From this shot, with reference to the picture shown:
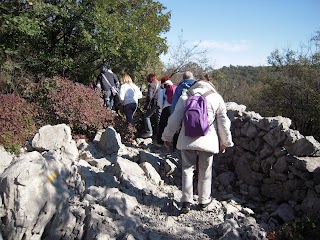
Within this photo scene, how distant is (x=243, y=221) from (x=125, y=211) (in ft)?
5.22

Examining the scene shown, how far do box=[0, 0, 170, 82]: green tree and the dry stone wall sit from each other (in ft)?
→ 13.2

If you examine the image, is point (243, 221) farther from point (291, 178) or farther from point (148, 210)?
point (291, 178)

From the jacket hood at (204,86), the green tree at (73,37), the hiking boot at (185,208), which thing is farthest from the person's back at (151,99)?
the hiking boot at (185,208)

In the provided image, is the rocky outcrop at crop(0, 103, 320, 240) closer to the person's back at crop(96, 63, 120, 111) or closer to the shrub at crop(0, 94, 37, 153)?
the shrub at crop(0, 94, 37, 153)

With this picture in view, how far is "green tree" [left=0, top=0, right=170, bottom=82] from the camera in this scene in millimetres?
8258

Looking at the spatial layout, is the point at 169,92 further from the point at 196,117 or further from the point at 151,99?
the point at 196,117

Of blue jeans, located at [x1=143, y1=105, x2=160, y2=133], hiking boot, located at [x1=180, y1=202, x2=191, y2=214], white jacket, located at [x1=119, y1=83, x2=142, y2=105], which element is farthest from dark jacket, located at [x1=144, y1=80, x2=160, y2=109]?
hiking boot, located at [x1=180, y1=202, x2=191, y2=214]

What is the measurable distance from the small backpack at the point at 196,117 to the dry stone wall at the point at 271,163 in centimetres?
239

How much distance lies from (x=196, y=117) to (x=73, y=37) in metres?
6.41

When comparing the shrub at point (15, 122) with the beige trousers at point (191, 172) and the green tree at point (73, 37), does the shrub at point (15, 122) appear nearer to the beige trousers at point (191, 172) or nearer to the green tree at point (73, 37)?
the green tree at point (73, 37)

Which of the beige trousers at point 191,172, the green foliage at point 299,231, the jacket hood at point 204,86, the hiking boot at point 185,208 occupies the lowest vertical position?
the green foliage at point 299,231

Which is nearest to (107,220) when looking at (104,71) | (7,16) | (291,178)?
(291,178)

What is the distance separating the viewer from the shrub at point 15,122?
6230 millimetres

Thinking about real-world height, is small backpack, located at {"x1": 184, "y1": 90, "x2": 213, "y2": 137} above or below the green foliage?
above
